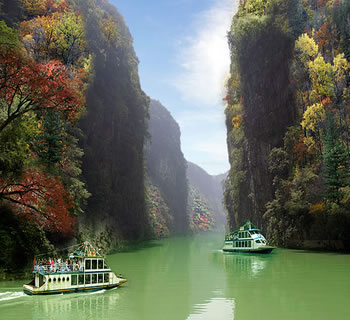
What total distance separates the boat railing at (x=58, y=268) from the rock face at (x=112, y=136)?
2137 centimetres

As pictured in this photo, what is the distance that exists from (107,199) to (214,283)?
3171 cm

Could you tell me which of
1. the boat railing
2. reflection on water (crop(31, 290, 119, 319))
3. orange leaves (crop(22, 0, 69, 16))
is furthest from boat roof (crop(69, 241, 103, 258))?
orange leaves (crop(22, 0, 69, 16))

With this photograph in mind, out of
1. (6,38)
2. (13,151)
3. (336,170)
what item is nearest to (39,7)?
(6,38)

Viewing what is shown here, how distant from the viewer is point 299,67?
45.6 metres

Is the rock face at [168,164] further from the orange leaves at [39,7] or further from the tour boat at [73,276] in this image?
the tour boat at [73,276]

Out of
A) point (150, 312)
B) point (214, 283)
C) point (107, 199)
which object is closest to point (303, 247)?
point (214, 283)

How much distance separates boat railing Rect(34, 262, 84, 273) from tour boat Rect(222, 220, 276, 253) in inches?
956

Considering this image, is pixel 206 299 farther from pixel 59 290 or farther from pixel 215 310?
pixel 59 290

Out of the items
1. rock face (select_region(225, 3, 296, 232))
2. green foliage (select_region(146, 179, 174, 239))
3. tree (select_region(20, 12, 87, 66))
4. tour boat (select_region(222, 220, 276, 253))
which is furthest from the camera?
green foliage (select_region(146, 179, 174, 239))

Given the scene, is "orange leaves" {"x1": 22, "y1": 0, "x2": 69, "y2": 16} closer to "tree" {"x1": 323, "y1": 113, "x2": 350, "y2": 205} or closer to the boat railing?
"tree" {"x1": 323, "y1": 113, "x2": 350, "y2": 205}

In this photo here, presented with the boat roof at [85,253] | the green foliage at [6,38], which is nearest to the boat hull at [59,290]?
the boat roof at [85,253]

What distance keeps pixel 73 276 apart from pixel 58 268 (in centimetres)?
86

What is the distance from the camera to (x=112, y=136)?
5728 centimetres

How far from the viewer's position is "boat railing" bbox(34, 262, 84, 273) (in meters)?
17.4
